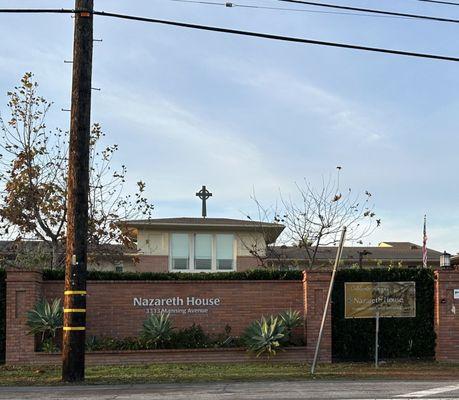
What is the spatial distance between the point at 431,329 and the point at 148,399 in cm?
963

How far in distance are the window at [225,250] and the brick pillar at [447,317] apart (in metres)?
17.5

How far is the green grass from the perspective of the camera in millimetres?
13305

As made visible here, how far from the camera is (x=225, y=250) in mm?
34188

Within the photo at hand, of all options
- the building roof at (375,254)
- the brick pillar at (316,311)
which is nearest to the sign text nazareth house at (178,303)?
the brick pillar at (316,311)

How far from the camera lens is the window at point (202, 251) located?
33828 mm

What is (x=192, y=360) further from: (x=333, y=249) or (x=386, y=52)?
(x=333, y=249)

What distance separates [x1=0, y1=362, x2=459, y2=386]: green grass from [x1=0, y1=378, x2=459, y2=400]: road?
0.75m

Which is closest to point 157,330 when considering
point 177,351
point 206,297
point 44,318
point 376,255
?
point 177,351

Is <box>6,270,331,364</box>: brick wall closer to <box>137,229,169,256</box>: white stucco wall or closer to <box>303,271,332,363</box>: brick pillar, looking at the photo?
<box>303,271,332,363</box>: brick pillar

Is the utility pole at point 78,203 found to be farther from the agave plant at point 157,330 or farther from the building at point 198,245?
the building at point 198,245

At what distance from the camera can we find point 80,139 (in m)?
13.0

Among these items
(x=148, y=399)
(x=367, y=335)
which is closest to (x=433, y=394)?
(x=148, y=399)

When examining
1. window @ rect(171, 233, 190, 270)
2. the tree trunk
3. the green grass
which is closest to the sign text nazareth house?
the green grass

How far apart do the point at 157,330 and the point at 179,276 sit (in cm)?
175
